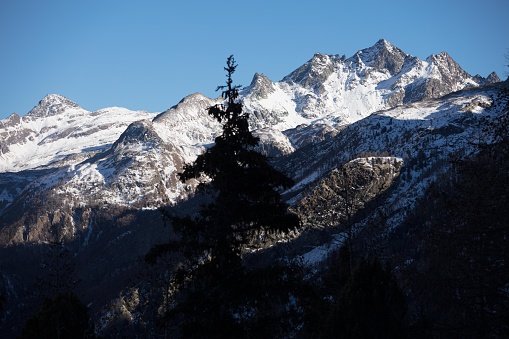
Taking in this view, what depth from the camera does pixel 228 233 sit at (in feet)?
63.0

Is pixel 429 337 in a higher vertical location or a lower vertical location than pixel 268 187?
lower

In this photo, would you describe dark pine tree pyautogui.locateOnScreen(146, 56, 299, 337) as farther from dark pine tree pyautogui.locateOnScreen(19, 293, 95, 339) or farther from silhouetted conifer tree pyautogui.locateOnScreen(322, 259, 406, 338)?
dark pine tree pyautogui.locateOnScreen(19, 293, 95, 339)

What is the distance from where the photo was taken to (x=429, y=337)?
35531 mm

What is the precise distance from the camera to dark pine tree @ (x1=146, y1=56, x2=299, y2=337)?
1862 cm

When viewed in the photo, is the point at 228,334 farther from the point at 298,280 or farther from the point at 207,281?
the point at 298,280

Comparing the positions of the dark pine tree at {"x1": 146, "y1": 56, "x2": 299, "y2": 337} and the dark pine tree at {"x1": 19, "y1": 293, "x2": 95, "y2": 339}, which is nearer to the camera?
the dark pine tree at {"x1": 146, "y1": 56, "x2": 299, "y2": 337}

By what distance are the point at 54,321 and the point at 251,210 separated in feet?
58.7

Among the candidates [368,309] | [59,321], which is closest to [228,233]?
[368,309]

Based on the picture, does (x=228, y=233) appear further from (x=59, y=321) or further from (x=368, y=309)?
(x=59, y=321)

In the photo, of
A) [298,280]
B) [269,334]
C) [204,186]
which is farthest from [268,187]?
[269,334]

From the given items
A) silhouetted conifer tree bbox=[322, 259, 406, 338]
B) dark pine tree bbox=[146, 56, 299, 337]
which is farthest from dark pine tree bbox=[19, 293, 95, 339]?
silhouetted conifer tree bbox=[322, 259, 406, 338]

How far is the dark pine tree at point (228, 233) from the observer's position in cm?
1862

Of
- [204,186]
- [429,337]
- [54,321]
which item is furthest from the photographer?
[429,337]

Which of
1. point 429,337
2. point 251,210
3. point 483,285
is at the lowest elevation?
point 429,337
